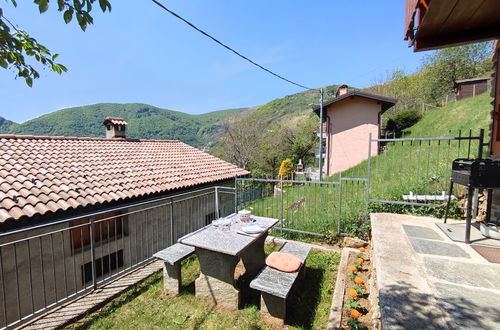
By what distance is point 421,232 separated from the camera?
3.15 m

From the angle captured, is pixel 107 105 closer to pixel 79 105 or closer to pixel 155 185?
pixel 79 105

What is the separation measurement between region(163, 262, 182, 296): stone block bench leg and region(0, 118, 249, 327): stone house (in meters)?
0.90

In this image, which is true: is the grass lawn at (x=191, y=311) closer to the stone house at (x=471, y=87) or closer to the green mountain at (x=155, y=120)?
the stone house at (x=471, y=87)

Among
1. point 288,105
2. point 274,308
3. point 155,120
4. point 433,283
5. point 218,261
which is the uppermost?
point 288,105

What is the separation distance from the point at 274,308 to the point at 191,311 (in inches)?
43.1

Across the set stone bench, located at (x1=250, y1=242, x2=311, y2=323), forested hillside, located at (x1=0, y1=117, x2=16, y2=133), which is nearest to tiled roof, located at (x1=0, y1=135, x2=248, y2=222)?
stone bench, located at (x1=250, y1=242, x2=311, y2=323)

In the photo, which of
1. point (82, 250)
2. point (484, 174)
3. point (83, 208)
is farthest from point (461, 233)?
point (82, 250)

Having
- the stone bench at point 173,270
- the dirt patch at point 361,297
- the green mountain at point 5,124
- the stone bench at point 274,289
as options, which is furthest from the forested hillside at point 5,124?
the dirt patch at point 361,297

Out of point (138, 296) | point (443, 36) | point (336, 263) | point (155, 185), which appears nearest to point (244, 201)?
point (155, 185)

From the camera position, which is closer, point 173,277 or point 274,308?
point 274,308

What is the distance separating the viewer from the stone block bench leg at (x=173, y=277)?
3313 millimetres

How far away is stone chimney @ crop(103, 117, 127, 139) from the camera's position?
12.5 metres

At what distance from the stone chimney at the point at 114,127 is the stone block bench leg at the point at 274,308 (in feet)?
41.9

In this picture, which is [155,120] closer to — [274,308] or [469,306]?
[274,308]
